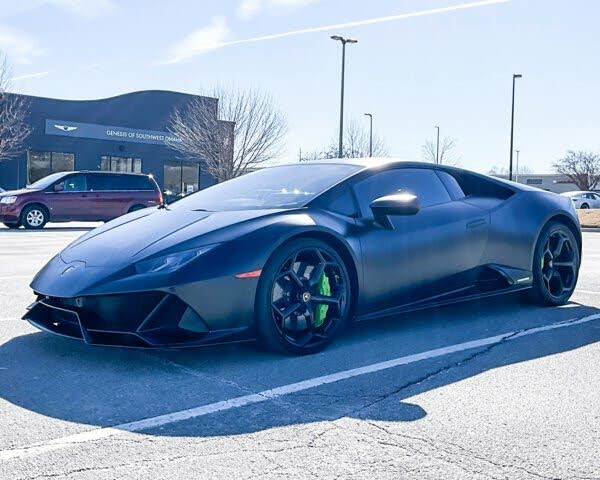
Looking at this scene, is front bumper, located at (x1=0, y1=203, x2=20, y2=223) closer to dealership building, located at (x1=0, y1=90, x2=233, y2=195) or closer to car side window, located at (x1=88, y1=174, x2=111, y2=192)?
car side window, located at (x1=88, y1=174, x2=111, y2=192)

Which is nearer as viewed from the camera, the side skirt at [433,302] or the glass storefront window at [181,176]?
the side skirt at [433,302]

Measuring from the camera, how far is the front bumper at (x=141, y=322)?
3567 millimetres

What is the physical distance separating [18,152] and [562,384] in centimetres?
3391

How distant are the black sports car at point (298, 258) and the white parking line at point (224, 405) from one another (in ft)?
1.45

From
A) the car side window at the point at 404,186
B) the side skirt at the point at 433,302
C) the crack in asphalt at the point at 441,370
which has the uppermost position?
the car side window at the point at 404,186

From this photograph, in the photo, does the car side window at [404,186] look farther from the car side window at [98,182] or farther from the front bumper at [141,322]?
the car side window at [98,182]

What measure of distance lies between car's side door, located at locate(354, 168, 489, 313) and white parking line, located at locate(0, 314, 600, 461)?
0.49 metres

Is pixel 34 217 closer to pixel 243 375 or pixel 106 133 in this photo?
pixel 243 375

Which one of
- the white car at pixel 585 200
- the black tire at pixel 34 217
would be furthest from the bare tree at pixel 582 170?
the black tire at pixel 34 217

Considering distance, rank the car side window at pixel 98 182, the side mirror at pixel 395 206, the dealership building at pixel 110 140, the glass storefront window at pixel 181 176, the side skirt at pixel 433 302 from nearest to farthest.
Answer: the side mirror at pixel 395 206 < the side skirt at pixel 433 302 < the car side window at pixel 98 182 < the dealership building at pixel 110 140 < the glass storefront window at pixel 181 176

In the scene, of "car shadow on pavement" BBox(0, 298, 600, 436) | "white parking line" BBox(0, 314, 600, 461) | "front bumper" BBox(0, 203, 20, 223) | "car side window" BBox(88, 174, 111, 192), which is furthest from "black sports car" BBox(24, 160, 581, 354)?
"car side window" BBox(88, 174, 111, 192)

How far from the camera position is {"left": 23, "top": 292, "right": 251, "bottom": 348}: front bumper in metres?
3.57

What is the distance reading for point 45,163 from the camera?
116 feet

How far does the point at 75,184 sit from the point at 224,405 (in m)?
16.3
